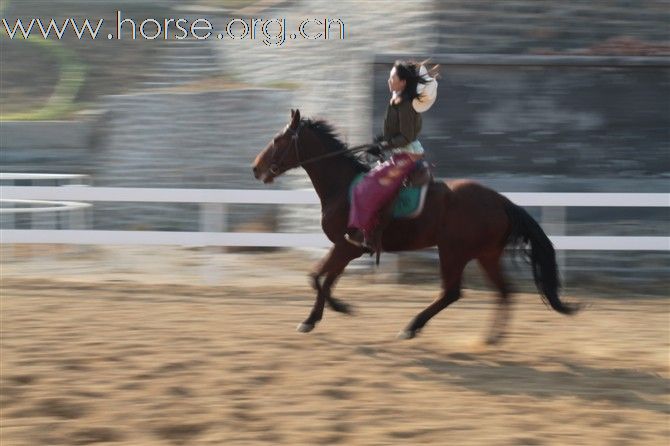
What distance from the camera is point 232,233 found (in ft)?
40.7

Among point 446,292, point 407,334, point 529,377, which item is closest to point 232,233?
point 407,334

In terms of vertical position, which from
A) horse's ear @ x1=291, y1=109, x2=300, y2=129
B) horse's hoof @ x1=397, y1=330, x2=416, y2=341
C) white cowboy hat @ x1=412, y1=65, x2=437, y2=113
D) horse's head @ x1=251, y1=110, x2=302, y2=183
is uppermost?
white cowboy hat @ x1=412, y1=65, x2=437, y2=113

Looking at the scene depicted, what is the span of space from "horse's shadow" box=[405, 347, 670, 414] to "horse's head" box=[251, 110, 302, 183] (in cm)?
210

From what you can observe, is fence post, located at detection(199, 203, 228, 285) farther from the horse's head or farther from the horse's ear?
the horse's ear

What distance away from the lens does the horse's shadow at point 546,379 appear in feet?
22.4

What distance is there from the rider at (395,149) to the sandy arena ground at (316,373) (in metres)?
0.98

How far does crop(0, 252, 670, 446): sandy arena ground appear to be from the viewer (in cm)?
590

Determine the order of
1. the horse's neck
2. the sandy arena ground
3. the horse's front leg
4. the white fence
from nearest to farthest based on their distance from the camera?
the sandy arena ground → the horse's front leg → the horse's neck → the white fence

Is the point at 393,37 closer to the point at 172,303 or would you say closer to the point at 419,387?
the point at 172,303

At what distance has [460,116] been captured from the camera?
522 inches

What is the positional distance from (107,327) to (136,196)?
357 cm

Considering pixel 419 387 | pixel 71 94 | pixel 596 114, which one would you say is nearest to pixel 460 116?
pixel 596 114

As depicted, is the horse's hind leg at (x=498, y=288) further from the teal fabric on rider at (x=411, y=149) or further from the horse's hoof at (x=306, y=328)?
the horse's hoof at (x=306, y=328)

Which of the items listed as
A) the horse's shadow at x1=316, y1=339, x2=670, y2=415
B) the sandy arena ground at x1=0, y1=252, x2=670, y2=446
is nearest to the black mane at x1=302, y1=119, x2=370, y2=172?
the sandy arena ground at x1=0, y1=252, x2=670, y2=446
